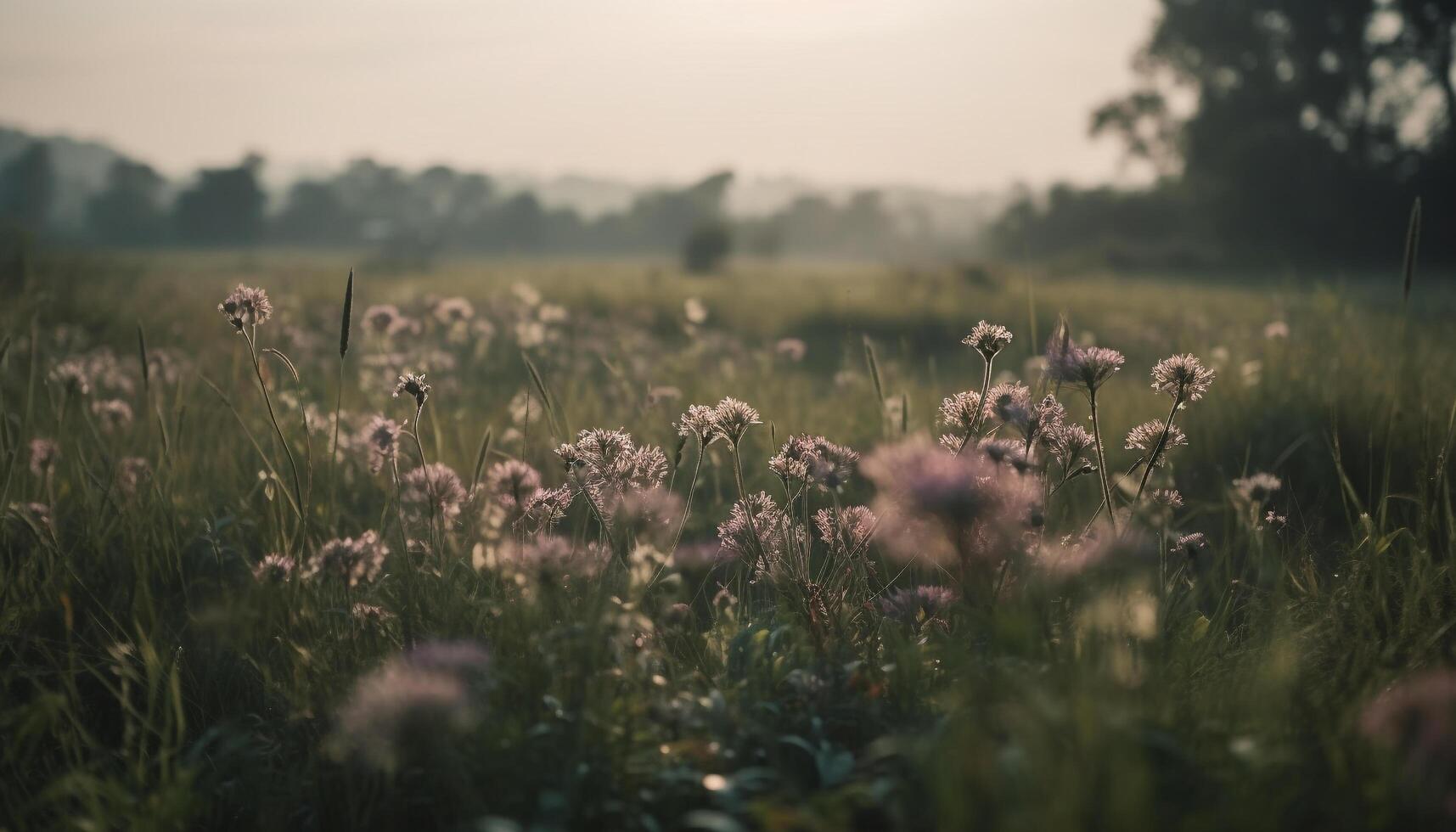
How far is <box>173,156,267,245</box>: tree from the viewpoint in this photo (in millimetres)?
65312

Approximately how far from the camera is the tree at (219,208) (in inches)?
2571

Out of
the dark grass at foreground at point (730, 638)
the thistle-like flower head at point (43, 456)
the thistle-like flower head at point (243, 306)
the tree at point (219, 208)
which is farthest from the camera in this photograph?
the tree at point (219, 208)

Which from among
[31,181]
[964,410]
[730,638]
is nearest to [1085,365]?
[964,410]

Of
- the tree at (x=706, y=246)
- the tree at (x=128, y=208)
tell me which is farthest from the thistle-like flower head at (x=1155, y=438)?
the tree at (x=128, y=208)

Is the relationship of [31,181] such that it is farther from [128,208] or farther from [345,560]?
[345,560]

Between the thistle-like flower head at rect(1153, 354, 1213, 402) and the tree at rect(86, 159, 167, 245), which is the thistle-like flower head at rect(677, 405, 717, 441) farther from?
the tree at rect(86, 159, 167, 245)

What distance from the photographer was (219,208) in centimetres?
6562

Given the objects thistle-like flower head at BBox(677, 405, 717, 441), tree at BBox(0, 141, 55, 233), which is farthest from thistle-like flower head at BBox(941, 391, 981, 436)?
tree at BBox(0, 141, 55, 233)

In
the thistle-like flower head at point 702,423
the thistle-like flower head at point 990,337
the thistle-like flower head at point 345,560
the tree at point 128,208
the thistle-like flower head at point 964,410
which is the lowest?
the thistle-like flower head at point 345,560

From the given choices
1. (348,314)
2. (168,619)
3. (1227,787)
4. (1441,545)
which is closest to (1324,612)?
→ (1441,545)

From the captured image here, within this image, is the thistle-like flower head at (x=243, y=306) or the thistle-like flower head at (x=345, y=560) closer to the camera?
the thistle-like flower head at (x=345, y=560)

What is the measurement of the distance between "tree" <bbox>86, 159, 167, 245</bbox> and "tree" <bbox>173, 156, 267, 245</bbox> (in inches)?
180

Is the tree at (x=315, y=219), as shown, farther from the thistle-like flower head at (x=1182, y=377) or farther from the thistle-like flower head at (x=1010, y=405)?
the thistle-like flower head at (x=1182, y=377)

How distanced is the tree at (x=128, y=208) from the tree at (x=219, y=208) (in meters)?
4.58
